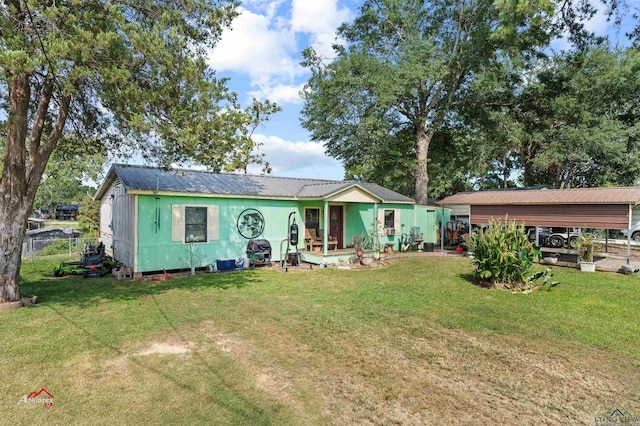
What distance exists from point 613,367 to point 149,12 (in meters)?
9.17

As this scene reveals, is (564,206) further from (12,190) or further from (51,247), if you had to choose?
(51,247)

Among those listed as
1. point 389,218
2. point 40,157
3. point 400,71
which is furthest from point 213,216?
point 400,71

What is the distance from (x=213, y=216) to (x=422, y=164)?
39.2 ft

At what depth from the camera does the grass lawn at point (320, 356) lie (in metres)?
3.20

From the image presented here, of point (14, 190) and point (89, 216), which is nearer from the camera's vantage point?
point (14, 190)

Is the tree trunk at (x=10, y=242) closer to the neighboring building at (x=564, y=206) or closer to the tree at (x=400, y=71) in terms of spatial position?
the neighboring building at (x=564, y=206)

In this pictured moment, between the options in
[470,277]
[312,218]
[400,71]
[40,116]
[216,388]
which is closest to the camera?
[216,388]

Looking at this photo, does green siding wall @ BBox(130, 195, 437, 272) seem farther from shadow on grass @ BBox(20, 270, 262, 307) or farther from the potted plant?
the potted plant

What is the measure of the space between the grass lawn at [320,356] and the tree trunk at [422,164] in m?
11.0

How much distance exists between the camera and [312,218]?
13672mm

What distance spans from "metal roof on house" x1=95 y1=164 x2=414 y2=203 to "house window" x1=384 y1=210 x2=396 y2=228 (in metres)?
1.01

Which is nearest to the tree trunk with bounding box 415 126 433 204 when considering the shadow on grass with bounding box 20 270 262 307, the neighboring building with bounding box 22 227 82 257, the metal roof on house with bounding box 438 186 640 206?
the metal roof on house with bounding box 438 186 640 206

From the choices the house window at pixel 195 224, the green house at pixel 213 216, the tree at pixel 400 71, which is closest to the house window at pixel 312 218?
the green house at pixel 213 216

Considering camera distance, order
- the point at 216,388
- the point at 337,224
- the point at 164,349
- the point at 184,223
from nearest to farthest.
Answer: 1. the point at 216,388
2. the point at 164,349
3. the point at 184,223
4. the point at 337,224
